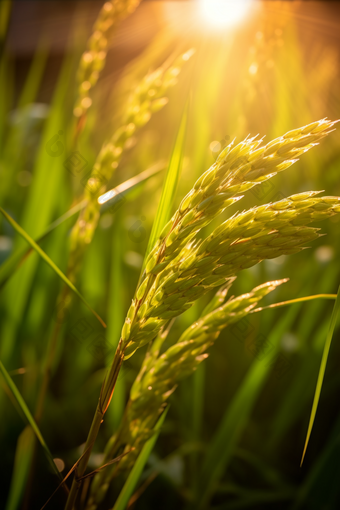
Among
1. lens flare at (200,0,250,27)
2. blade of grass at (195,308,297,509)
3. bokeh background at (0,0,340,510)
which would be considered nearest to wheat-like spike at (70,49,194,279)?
bokeh background at (0,0,340,510)

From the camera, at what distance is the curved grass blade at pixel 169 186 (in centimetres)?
46

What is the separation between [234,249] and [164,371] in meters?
0.18

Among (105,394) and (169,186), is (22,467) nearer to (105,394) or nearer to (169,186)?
(105,394)

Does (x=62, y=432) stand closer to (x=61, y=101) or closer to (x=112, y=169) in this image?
(x=112, y=169)

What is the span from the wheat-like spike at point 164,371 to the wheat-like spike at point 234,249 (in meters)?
0.07

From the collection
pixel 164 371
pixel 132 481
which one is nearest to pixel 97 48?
pixel 164 371

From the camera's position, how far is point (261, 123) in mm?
1498

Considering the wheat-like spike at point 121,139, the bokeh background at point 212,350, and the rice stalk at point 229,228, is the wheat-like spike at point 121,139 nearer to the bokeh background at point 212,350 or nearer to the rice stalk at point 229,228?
the bokeh background at point 212,350

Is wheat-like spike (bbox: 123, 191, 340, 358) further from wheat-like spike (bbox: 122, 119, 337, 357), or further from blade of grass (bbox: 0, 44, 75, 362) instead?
blade of grass (bbox: 0, 44, 75, 362)

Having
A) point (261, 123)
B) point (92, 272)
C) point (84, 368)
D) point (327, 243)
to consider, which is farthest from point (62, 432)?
point (261, 123)

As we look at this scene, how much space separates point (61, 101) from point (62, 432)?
3.01ft

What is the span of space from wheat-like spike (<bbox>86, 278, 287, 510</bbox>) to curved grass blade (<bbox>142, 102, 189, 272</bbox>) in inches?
4.4

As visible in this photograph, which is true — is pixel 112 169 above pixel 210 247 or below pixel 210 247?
above

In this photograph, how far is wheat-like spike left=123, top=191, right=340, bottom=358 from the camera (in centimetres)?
34
